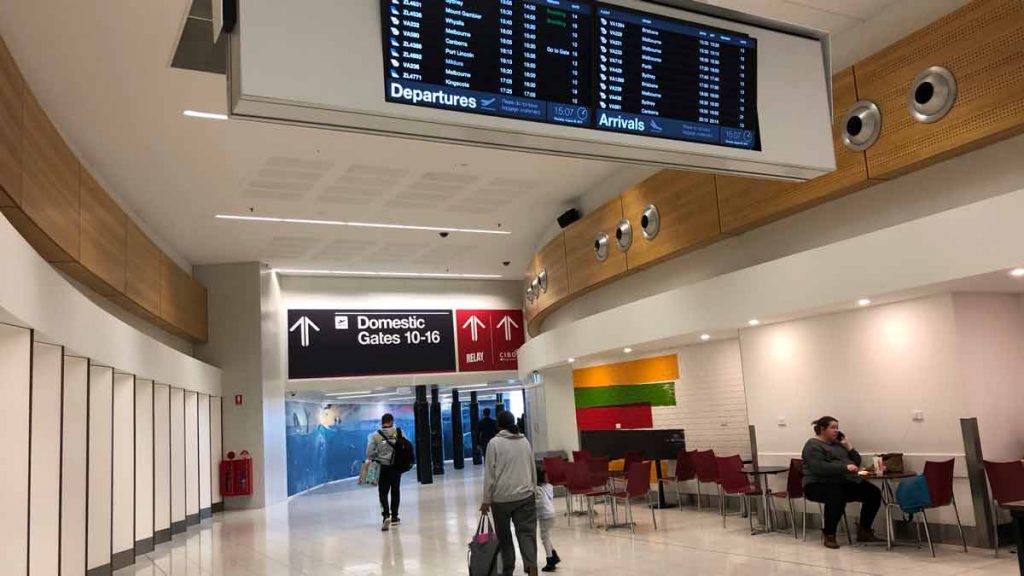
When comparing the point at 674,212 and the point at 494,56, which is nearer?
the point at 494,56

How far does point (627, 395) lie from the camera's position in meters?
12.8

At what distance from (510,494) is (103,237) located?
590cm

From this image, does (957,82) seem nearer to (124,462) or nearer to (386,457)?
(386,457)

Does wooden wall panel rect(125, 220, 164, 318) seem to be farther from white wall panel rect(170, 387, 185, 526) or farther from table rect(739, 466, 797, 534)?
table rect(739, 466, 797, 534)

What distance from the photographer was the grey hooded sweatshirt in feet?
19.8

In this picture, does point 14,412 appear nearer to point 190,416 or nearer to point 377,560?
point 377,560

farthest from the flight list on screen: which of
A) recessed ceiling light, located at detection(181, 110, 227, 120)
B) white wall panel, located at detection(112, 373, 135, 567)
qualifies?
white wall panel, located at detection(112, 373, 135, 567)

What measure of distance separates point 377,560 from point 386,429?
3.05 m

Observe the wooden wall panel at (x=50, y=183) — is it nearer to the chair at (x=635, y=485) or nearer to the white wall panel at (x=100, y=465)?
the white wall panel at (x=100, y=465)

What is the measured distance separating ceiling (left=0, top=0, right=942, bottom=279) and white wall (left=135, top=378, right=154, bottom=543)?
8.93 feet

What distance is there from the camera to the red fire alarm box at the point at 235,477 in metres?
15.1

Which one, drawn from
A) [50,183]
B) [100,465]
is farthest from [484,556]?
[50,183]

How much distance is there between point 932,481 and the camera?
6.56 m

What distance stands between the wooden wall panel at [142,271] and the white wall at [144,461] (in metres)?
1.17
